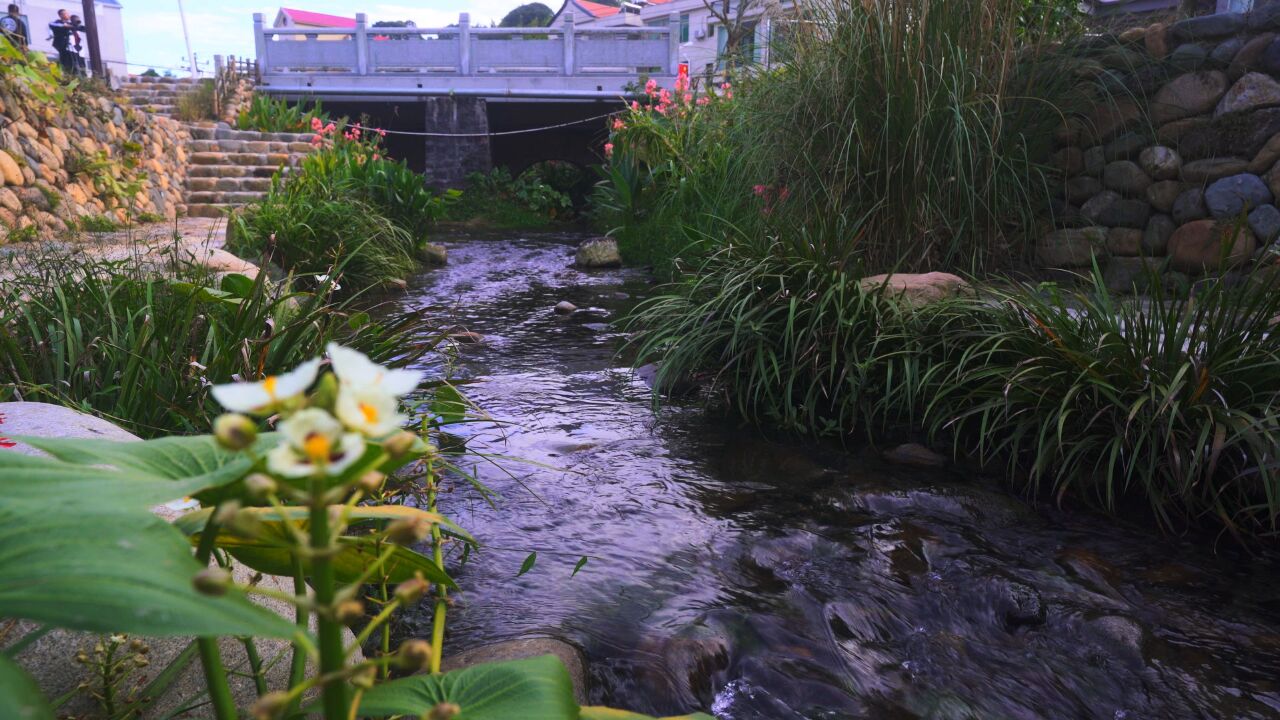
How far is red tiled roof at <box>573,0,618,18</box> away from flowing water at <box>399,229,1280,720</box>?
38921 millimetres

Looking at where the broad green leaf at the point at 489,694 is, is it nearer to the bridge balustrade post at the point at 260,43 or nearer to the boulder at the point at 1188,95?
the boulder at the point at 1188,95

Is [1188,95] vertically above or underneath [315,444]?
above

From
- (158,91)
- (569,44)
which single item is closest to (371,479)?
(158,91)

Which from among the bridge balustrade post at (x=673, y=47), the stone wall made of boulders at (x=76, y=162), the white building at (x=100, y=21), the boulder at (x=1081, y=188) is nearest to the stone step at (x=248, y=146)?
the stone wall made of boulders at (x=76, y=162)

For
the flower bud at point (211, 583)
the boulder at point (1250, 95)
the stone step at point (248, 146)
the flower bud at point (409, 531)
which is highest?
the boulder at point (1250, 95)

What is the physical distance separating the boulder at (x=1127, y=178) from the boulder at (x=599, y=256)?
508cm

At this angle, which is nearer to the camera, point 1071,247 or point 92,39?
point 1071,247

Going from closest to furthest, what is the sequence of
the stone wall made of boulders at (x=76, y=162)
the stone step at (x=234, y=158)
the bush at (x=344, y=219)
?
1. the bush at (x=344, y=219)
2. the stone wall made of boulders at (x=76, y=162)
3. the stone step at (x=234, y=158)

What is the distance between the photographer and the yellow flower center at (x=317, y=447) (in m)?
0.59

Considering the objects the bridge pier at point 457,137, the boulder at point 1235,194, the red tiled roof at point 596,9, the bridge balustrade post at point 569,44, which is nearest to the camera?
the boulder at point 1235,194

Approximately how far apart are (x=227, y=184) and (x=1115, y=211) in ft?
34.8

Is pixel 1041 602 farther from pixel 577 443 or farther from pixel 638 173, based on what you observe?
pixel 638 173

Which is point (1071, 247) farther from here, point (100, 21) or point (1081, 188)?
point (100, 21)

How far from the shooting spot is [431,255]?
9562mm
